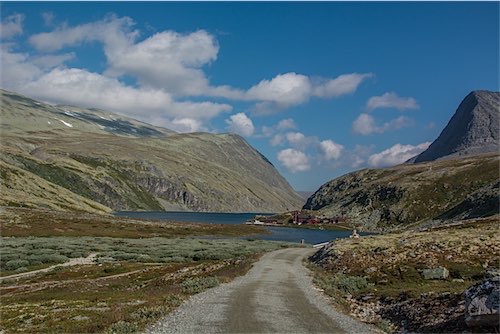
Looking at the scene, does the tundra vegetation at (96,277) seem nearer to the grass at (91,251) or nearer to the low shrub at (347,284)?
the grass at (91,251)

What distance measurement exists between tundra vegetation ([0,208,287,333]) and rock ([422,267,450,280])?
1849cm

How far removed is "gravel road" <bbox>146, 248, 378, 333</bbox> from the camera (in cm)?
2191

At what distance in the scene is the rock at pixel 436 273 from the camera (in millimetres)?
37719

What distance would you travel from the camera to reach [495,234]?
50.0m

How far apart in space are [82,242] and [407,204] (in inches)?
5628

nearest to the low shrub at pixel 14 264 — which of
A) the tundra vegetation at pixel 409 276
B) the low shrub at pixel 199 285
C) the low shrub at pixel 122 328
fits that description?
the low shrub at pixel 199 285

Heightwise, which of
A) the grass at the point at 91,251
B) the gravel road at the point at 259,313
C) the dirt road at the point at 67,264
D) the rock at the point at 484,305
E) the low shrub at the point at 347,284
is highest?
the rock at the point at 484,305

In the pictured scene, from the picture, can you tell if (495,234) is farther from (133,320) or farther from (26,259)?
(26,259)

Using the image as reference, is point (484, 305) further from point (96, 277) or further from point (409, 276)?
point (96, 277)

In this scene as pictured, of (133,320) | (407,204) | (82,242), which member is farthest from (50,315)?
(407,204)

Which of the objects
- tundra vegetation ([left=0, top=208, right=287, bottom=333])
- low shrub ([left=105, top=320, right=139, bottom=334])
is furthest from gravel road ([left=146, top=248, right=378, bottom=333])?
tundra vegetation ([left=0, top=208, right=287, bottom=333])

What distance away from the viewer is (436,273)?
38.1m

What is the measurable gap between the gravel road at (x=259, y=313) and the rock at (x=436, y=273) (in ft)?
34.6

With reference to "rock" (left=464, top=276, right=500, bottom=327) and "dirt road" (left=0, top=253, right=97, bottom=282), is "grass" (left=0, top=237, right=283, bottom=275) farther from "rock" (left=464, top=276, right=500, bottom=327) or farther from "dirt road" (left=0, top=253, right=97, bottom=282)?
"rock" (left=464, top=276, right=500, bottom=327)
